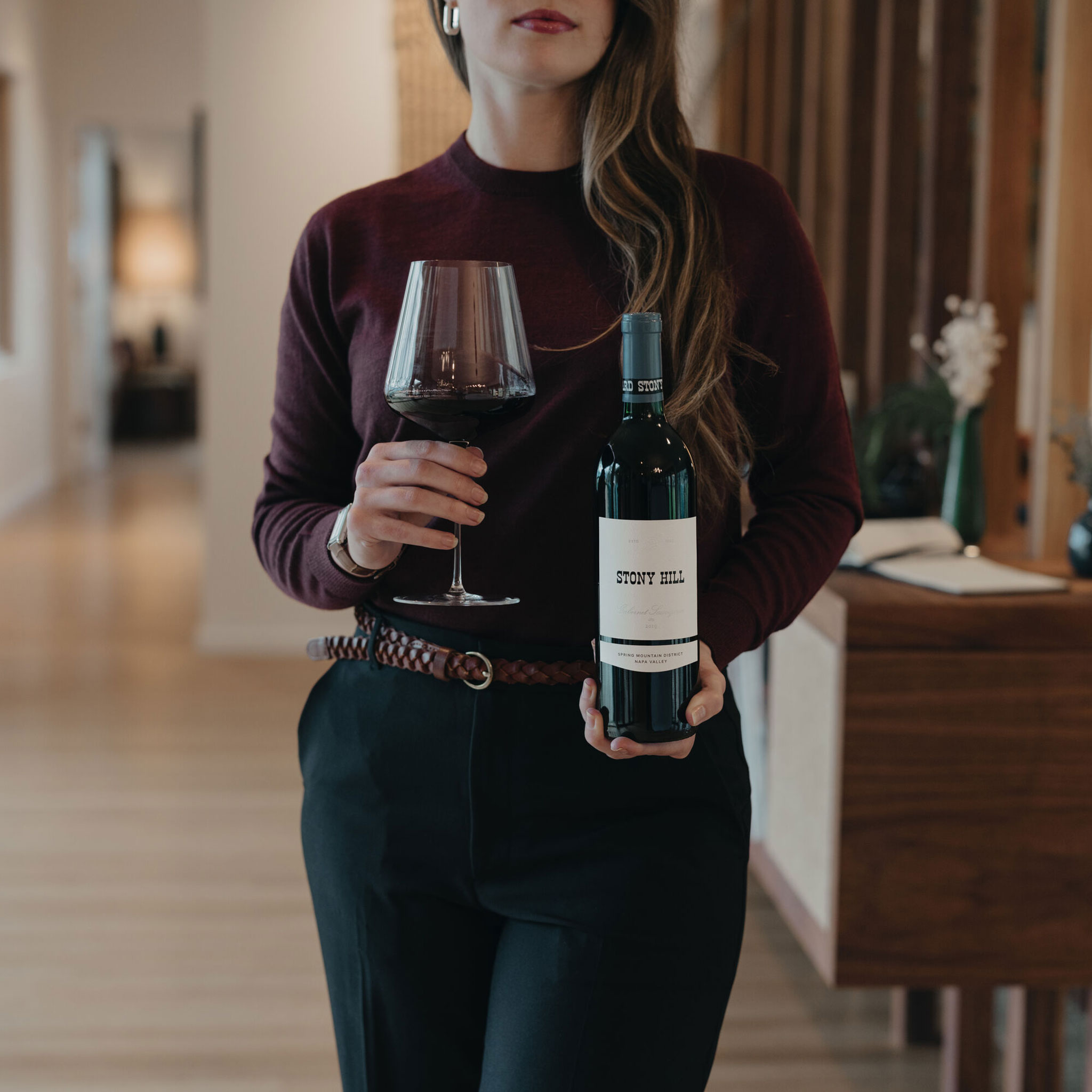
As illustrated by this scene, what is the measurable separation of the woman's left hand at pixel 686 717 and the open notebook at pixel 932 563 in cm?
100

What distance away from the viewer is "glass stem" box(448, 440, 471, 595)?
0.98m

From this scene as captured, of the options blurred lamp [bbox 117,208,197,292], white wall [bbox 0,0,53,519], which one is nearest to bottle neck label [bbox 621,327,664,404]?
white wall [bbox 0,0,53,519]

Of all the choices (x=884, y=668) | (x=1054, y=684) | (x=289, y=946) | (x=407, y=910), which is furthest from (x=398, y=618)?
(x=289, y=946)

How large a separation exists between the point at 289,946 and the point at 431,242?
6.55 feet

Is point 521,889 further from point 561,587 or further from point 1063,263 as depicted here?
point 1063,263

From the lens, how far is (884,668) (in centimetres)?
182

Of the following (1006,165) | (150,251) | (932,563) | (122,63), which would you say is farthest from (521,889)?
(150,251)

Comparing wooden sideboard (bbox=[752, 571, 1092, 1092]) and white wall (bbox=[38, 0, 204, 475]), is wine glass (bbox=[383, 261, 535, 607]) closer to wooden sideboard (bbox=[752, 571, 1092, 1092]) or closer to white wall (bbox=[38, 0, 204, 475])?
wooden sideboard (bbox=[752, 571, 1092, 1092])

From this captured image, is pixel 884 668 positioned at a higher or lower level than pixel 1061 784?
higher

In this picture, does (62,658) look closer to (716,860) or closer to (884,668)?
(884,668)

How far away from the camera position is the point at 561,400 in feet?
3.49

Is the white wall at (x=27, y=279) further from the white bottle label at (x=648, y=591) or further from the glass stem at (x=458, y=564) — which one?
the white bottle label at (x=648, y=591)

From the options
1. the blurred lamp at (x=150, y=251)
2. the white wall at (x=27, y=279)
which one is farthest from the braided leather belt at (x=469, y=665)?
the blurred lamp at (x=150, y=251)

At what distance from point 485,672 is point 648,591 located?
21cm
